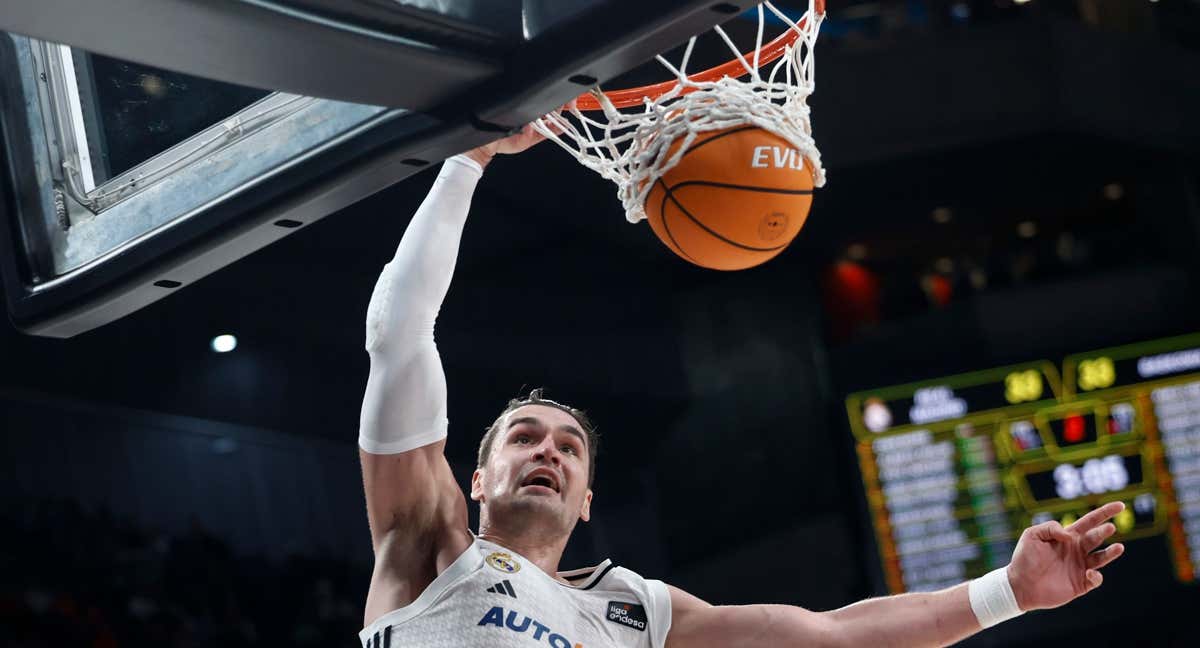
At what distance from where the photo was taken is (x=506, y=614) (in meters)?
2.65

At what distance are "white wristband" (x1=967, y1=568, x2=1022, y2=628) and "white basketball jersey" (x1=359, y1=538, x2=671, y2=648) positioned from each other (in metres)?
0.69

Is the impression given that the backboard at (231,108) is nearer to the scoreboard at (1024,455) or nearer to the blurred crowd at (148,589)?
the blurred crowd at (148,589)

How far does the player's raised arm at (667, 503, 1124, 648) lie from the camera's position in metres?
2.85

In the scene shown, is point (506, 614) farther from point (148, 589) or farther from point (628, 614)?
point (148, 589)

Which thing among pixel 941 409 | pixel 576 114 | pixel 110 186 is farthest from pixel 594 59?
pixel 941 409

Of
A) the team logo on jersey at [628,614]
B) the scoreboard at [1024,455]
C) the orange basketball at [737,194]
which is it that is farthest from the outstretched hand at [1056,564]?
the scoreboard at [1024,455]

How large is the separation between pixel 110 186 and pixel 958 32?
721 cm

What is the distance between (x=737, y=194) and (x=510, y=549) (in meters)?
0.97

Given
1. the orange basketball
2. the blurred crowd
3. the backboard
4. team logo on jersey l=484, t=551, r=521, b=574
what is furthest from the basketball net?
the blurred crowd

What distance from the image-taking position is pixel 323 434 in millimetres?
7023

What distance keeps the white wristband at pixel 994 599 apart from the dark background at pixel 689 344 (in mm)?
4339

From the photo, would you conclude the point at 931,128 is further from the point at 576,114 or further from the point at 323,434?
the point at 576,114

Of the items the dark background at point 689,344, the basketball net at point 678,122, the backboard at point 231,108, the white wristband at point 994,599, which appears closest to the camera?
the backboard at point 231,108

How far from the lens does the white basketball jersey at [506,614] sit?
8.59 feet
